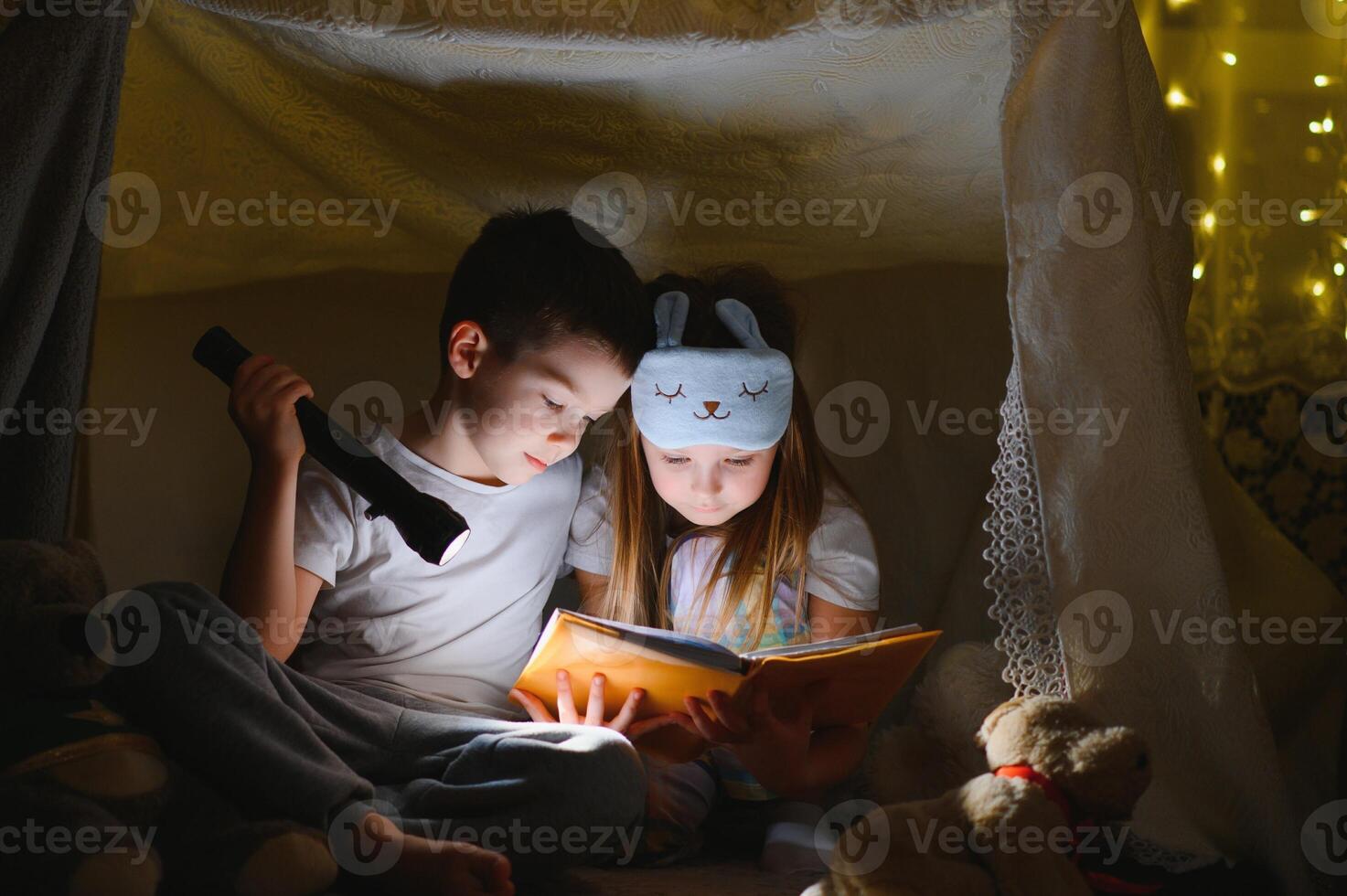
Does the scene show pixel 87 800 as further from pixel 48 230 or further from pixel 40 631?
pixel 48 230

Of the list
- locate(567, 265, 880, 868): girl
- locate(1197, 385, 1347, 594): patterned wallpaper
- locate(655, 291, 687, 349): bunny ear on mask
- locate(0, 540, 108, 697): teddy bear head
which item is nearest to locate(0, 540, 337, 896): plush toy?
locate(0, 540, 108, 697): teddy bear head

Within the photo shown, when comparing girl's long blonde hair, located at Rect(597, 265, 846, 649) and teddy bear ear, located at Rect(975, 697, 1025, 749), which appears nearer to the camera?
teddy bear ear, located at Rect(975, 697, 1025, 749)

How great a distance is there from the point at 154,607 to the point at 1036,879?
0.73m

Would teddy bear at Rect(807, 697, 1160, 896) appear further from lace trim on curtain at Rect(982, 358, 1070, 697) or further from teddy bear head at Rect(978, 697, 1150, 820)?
lace trim on curtain at Rect(982, 358, 1070, 697)

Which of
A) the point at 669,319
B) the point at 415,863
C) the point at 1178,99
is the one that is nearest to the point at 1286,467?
the point at 1178,99

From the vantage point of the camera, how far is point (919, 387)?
5.45 feet

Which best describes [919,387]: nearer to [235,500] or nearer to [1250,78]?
[1250,78]

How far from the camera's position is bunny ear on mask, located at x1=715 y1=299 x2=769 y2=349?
4.43 feet

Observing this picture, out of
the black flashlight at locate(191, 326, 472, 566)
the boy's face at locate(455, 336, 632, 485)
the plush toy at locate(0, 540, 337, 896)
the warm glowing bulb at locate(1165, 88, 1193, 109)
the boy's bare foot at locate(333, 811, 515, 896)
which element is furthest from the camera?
the warm glowing bulb at locate(1165, 88, 1193, 109)

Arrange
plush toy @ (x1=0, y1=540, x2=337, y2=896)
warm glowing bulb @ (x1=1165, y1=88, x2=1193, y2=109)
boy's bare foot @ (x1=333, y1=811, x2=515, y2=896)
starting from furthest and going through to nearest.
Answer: warm glowing bulb @ (x1=1165, y1=88, x2=1193, y2=109)
boy's bare foot @ (x1=333, y1=811, x2=515, y2=896)
plush toy @ (x1=0, y1=540, x2=337, y2=896)

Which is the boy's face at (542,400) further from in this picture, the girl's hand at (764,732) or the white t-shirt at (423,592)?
→ the girl's hand at (764,732)

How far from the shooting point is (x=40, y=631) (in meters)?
0.95

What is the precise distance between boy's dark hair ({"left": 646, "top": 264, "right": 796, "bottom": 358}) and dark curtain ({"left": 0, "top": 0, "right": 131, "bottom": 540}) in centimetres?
60

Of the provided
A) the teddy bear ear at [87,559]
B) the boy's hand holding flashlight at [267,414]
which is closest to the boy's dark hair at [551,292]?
the boy's hand holding flashlight at [267,414]
